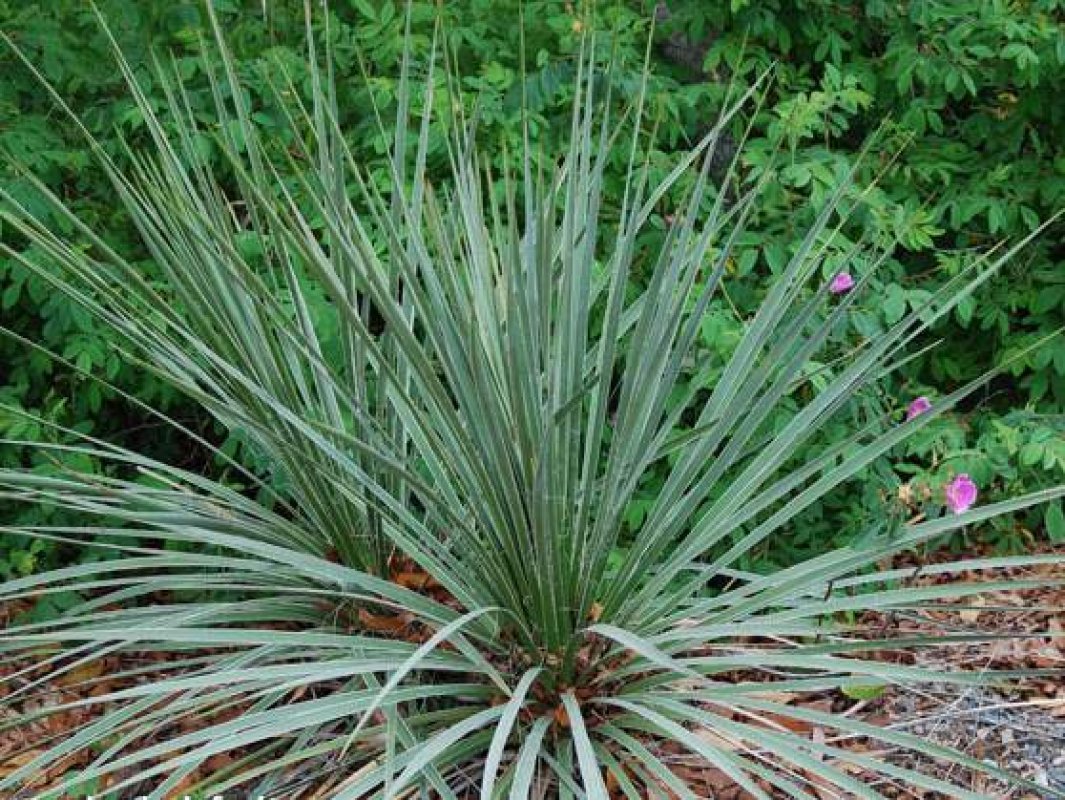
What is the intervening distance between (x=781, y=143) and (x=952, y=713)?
1.48m

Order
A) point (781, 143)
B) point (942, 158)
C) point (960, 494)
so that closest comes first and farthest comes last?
point (960, 494) → point (781, 143) → point (942, 158)

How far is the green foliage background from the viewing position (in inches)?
118

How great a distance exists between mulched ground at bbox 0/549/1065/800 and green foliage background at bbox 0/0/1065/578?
27cm

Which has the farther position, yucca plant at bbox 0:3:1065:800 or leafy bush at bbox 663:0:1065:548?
leafy bush at bbox 663:0:1065:548

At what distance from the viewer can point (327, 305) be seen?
2.84 meters

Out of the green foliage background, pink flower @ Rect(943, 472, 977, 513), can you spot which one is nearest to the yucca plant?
pink flower @ Rect(943, 472, 977, 513)

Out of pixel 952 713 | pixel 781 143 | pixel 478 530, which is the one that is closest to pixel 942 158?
pixel 781 143

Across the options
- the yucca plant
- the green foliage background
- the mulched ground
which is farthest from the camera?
the green foliage background

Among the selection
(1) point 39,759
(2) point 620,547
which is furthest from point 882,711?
(1) point 39,759

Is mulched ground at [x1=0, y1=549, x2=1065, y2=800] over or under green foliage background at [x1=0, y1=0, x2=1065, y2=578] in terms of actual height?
under

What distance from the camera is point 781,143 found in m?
3.21

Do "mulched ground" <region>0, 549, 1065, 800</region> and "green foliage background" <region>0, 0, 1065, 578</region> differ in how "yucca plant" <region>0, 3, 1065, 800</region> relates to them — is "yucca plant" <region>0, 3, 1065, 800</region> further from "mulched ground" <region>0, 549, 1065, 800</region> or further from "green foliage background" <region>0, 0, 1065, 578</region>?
"green foliage background" <region>0, 0, 1065, 578</region>

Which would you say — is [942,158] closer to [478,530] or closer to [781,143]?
[781,143]

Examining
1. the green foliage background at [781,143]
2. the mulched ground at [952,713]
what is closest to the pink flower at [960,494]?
the mulched ground at [952,713]
